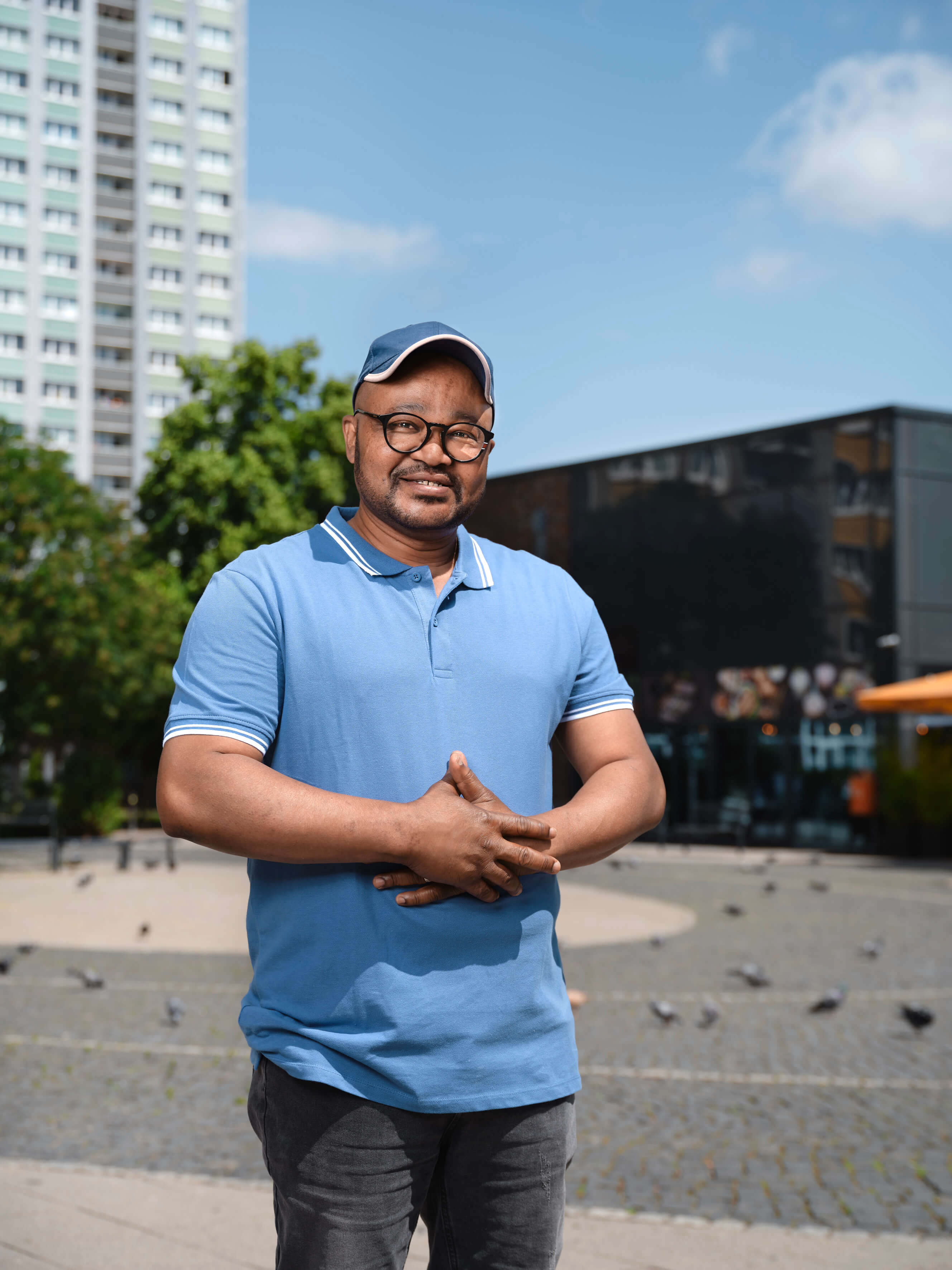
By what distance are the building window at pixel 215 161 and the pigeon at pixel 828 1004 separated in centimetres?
8456

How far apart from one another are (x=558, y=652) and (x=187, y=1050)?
6198mm

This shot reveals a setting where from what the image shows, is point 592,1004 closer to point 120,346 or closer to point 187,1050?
point 187,1050

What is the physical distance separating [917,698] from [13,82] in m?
79.7

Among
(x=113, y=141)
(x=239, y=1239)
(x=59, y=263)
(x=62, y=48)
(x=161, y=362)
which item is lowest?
(x=239, y=1239)

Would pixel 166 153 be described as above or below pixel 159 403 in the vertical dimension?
above

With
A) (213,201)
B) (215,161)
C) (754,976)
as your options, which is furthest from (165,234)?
(754,976)

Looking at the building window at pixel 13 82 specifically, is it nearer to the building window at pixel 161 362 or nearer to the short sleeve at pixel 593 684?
the building window at pixel 161 362

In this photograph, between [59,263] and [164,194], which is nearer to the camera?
[59,263]

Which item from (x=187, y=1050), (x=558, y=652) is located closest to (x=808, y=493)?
(x=187, y=1050)

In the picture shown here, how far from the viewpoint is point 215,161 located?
8575 centimetres

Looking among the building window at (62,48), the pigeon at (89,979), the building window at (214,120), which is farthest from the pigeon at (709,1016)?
the building window at (214,120)

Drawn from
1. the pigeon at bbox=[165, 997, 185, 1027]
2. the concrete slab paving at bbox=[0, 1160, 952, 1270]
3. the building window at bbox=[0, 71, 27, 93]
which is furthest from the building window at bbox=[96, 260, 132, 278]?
the concrete slab paving at bbox=[0, 1160, 952, 1270]

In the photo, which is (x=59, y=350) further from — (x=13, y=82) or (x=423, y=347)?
(x=423, y=347)

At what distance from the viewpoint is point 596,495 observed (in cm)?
3128
